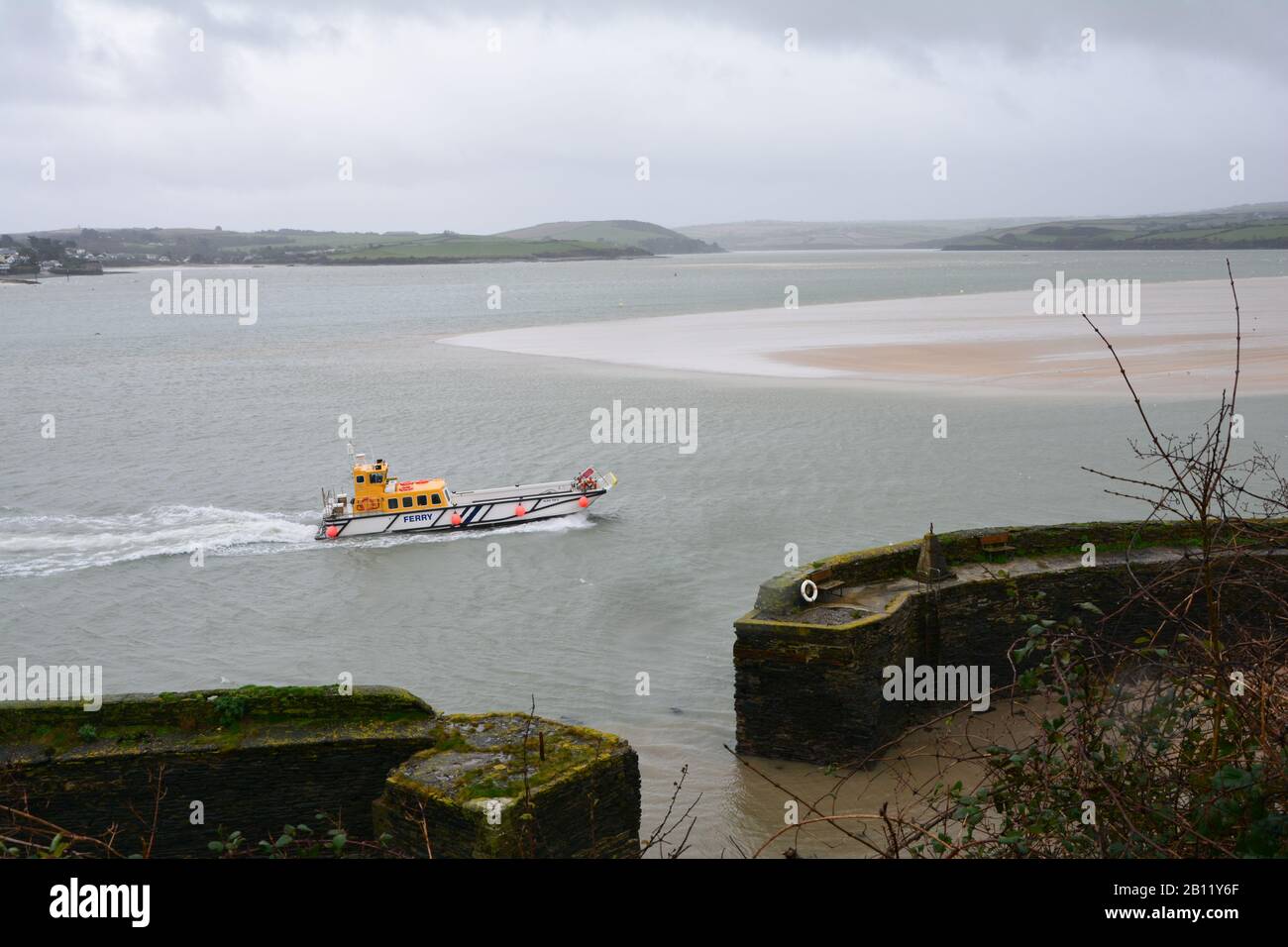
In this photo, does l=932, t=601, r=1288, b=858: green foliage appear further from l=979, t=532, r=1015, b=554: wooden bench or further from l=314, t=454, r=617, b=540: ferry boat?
l=314, t=454, r=617, b=540: ferry boat

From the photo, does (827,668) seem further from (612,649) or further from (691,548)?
(691,548)

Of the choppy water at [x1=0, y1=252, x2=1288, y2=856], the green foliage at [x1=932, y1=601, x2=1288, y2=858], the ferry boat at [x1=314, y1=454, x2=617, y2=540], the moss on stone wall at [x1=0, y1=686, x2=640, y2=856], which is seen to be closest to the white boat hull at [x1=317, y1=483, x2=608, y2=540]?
the ferry boat at [x1=314, y1=454, x2=617, y2=540]

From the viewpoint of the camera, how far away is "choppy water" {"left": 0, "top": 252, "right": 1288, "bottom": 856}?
60.3ft

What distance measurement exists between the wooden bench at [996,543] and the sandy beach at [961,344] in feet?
83.6

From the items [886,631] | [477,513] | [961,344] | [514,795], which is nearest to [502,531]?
[477,513]

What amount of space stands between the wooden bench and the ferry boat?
13.6 m

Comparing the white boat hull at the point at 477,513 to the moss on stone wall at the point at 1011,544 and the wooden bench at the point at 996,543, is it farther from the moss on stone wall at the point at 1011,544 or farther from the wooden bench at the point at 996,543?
the wooden bench at the point at 996,543

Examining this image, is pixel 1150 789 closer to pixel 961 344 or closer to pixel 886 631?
pixel 886 631

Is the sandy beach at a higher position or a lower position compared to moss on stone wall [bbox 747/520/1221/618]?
higher

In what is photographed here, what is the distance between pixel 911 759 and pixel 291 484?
23.5m

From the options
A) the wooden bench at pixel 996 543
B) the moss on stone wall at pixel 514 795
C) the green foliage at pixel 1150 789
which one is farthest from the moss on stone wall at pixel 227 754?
the wooden bench at pixel 996 543

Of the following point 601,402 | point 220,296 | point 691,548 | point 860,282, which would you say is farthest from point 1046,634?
point 220,296

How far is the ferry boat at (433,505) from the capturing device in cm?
2725

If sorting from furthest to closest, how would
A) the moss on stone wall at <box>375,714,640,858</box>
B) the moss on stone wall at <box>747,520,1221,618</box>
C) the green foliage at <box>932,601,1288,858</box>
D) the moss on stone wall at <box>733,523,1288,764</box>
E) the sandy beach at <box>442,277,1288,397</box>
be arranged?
the sandy beach at <box>442,277,1288,397</box>, the moss on stone wall at <box>747,520,1221,618</box>, the moss on stone wall at <box>733,523,1288,764</box>, the moss on stone wall at <box>375,714,640,858</box>, the green foliage at <box>932,601,1288,858</box>
